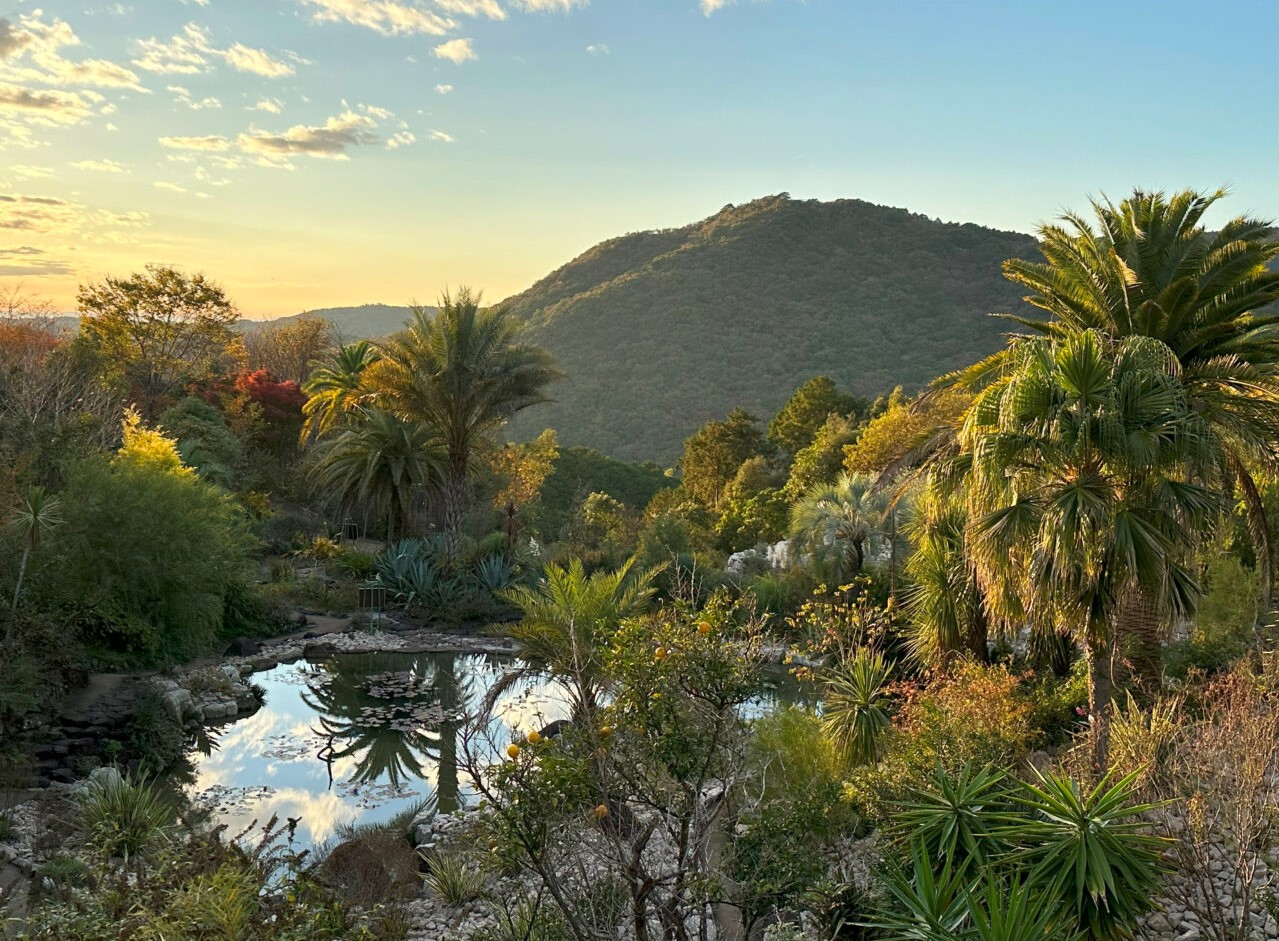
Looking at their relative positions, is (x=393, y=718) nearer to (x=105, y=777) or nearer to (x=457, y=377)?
(x=105, y=777)

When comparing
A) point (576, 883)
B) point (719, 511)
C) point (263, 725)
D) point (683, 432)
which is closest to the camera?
point (576, 883)

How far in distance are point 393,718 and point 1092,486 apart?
9.90 m

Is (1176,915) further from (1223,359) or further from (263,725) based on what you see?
(263,725)

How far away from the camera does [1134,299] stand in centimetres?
892

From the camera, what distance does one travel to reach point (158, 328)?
30.4 m

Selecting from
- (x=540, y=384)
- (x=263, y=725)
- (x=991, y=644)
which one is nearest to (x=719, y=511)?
(x=540, y=384)

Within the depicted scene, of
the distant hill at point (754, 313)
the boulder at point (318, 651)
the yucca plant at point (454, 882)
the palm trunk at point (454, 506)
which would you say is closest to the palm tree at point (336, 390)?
the palm trunk at point (454, 506)

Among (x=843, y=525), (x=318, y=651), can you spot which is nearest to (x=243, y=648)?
(x=318, y=651)

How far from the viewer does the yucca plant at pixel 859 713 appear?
9242 millimetres

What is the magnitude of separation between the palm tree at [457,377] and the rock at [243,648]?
562 centimetres

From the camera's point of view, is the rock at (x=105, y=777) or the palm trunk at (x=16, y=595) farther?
the palm trunk at (x=16, y=595)

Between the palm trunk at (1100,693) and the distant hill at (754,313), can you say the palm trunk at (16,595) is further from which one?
the distant hill at (754,313)

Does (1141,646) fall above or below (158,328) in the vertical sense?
below

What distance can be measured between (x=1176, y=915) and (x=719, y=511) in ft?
75.6
